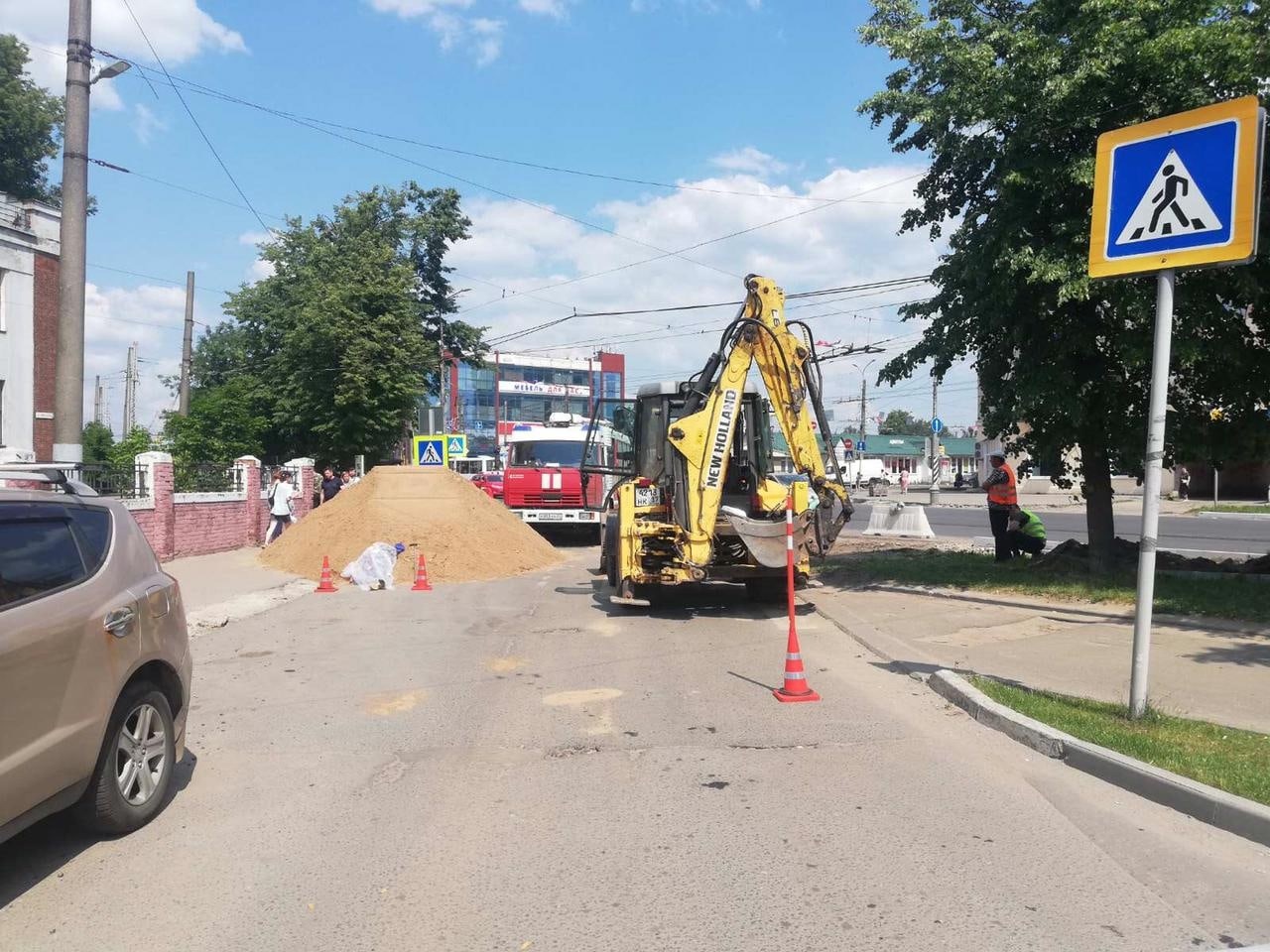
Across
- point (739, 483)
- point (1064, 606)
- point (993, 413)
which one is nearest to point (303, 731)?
point (739, 483)

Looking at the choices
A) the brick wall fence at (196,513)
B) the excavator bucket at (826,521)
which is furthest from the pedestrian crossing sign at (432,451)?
the excavator bucket at (826,521)

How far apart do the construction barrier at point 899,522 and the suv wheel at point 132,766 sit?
19.3m

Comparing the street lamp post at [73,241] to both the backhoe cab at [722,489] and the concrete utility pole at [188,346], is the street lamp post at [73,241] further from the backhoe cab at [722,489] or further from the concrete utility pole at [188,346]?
the concrete utility pole at [188,346]

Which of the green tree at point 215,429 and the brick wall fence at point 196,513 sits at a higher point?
the green tree at point 215,429

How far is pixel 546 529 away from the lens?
Answer: 2494 centimetres

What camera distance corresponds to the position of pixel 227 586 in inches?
607

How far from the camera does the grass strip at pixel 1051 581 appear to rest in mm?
10500

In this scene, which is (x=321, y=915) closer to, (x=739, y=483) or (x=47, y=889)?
(x=47, y=889)

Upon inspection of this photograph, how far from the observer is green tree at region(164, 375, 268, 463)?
2650cm

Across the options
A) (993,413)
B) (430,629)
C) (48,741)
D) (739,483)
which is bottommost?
(430,629)

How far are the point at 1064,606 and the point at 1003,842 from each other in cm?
731

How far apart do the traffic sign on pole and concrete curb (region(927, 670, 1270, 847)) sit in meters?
0.73

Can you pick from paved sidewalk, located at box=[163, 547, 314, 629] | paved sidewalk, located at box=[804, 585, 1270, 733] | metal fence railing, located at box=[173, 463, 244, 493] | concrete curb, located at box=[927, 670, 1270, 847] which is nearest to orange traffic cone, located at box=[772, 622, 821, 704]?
concrete curb, located at box=[927, 670, 1270, 847]

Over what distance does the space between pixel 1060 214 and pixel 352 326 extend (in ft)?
74.5
